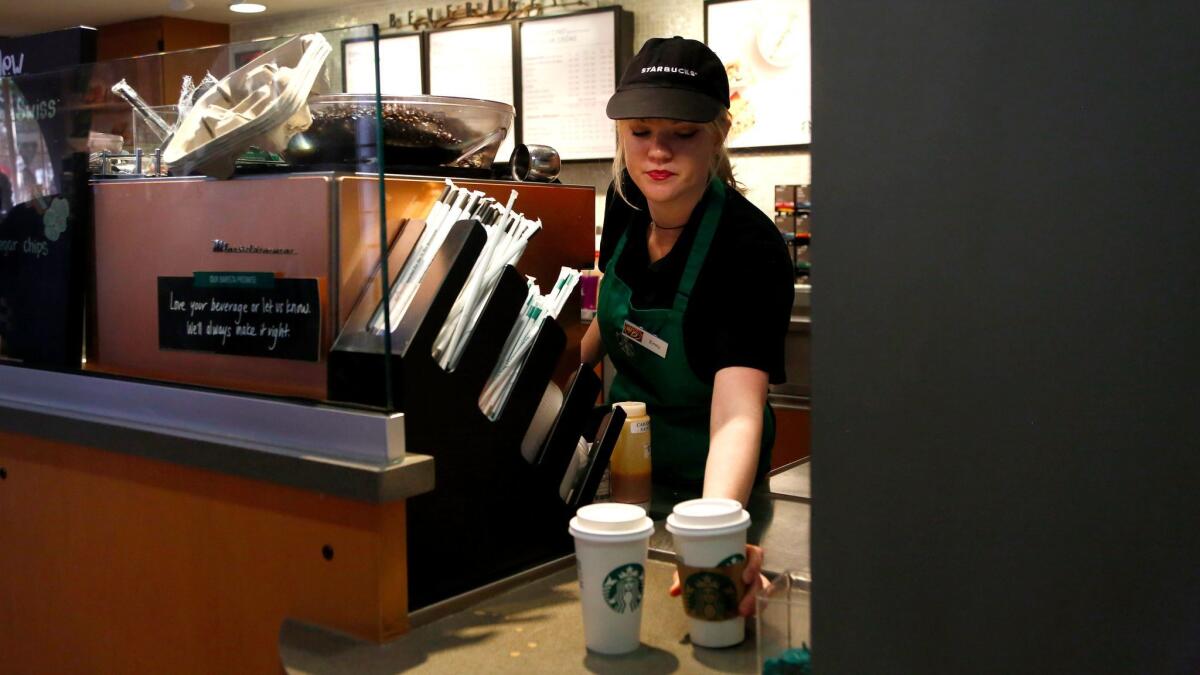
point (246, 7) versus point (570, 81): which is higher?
point (246, 7)

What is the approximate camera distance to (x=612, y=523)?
43.1 inches

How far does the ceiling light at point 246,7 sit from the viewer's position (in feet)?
17.2

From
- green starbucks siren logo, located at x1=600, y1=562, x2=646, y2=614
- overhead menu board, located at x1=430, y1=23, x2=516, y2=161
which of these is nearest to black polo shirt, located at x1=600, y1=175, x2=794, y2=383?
green starbucks siren logo, located at x1=600, y1=562, x2=646, y2=614

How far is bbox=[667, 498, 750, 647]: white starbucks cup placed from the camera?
1079 mm

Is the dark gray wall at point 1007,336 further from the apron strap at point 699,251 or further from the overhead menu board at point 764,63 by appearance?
the overhead menu board at point 764,63

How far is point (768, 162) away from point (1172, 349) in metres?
3.52

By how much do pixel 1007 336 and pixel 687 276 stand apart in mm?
1078

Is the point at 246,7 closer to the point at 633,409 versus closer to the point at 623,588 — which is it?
the point at 633,409

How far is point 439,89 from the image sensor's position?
504 centimetres

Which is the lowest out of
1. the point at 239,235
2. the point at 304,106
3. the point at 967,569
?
the point at 967,569

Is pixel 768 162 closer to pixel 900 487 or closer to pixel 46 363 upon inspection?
pixel 46 363

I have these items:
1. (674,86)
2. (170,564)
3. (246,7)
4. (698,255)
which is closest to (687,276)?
(698,255)

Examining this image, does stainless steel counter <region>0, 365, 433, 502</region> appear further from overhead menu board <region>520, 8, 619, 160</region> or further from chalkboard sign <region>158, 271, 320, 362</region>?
overhead menu board <region>520, 8, 619, 160</region>

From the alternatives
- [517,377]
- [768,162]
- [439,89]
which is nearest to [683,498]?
[517,377]
